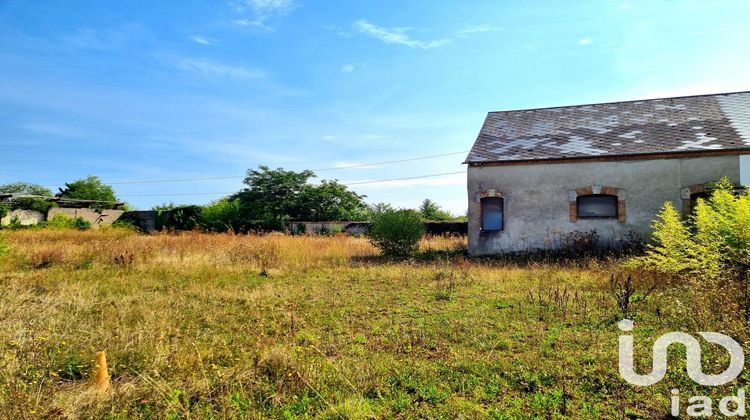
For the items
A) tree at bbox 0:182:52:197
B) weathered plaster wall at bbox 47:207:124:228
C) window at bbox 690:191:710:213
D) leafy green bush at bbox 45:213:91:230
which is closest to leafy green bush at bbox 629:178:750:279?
window at bbox 690:191:710:213

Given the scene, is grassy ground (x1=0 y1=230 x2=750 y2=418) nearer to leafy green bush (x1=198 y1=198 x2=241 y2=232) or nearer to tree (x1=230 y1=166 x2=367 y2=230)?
leafy green bush (x1=198 y1=198 x2=241 y2=232)

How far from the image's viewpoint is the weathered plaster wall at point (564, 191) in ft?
40.5

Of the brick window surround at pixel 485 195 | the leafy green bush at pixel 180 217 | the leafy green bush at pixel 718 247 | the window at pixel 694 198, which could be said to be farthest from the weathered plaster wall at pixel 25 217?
the window at pixel 694 198

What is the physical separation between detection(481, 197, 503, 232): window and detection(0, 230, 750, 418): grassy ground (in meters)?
5.50

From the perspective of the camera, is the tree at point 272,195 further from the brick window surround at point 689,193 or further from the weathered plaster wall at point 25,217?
the brick window surround at point 689,193

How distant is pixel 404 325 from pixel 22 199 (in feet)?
99.8

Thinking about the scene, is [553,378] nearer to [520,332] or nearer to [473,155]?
[520,332]

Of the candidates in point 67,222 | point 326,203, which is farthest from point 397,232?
point 67,222

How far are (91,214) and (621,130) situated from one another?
32.3 metres

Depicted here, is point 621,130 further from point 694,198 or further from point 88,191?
point 88,191

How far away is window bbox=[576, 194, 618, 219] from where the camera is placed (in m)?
13.3

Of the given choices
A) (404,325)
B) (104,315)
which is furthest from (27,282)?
(404,325)

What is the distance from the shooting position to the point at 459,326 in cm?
544

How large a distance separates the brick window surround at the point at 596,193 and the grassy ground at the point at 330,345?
16.4ft
